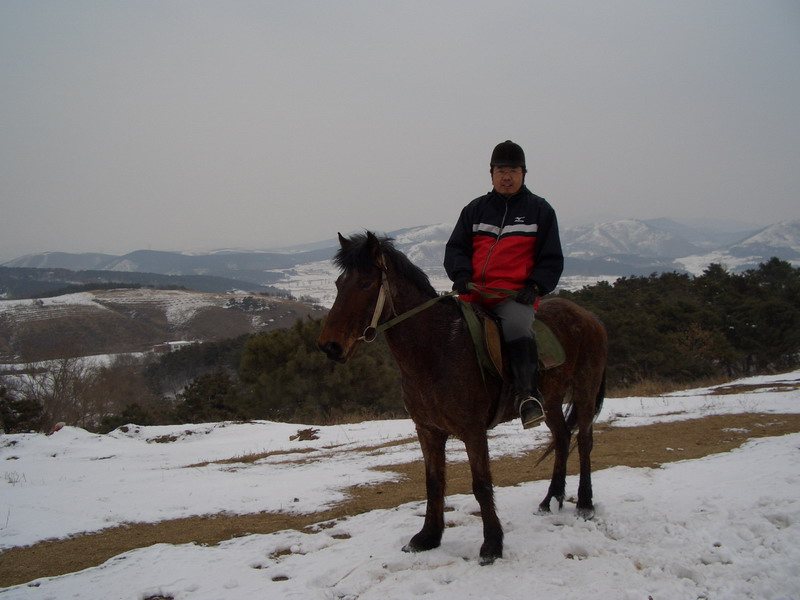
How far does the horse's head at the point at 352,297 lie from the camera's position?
120 inches

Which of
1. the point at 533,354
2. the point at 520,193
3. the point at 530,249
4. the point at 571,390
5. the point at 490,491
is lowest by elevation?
the point at 490,491

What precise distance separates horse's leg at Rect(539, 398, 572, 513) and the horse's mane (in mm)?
1916

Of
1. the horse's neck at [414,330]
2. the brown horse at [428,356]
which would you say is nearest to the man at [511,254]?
the brown horse at [428,356]

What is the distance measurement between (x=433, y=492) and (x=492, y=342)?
1.45 meters

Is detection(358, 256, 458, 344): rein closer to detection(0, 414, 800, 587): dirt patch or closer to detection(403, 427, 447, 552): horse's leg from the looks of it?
detection(403, 427, 447, 552): horse's leg

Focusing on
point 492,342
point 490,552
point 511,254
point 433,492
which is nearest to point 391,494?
point 433,492

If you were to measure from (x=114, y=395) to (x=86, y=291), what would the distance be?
12598 cm

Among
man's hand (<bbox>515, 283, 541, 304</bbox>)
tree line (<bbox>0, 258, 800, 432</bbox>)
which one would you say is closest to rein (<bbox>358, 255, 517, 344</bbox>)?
man's hand (<bbox>515, 283, 541, 304</bbox>)

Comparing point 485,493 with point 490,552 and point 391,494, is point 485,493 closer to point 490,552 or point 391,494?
point 490,552

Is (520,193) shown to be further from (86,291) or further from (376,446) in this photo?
(86,291)

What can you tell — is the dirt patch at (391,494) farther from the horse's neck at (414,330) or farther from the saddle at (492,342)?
the horse's neck at (414,330)

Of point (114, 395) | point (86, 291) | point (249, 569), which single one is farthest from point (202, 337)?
point (249, 569)

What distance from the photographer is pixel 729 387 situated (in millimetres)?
15930

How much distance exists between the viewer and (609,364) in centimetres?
2820
